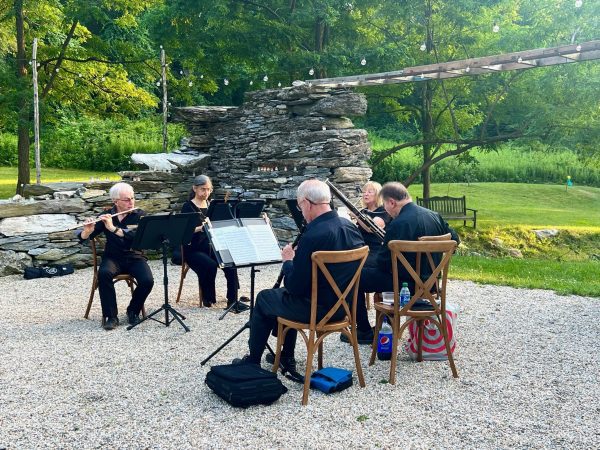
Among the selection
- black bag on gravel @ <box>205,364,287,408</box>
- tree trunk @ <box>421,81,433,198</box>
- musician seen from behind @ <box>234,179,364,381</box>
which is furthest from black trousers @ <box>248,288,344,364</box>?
tree trunk @ <box>421,81,433,198</box>

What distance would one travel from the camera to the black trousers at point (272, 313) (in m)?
4.70

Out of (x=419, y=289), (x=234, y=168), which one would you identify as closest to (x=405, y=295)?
(x=419, y=289)

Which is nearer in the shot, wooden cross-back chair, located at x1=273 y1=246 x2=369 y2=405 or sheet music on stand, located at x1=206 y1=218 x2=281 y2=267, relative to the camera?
wooden cross-back chair, located at x1=273 y1=246 x2=369 y2=405

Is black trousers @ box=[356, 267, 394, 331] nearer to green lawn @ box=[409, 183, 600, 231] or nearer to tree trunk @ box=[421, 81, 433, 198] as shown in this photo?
tree trunk @ box=[421, 81, 433, 198]

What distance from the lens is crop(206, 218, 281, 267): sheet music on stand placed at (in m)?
5.26

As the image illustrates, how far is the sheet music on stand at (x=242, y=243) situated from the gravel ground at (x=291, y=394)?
926mm

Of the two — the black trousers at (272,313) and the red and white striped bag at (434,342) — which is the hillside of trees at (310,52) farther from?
the black trousers at (272,313)

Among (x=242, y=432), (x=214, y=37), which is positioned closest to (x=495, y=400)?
(x=242, y=432)

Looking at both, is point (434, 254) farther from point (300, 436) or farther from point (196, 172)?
point (196, 172)

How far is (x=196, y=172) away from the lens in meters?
12.5

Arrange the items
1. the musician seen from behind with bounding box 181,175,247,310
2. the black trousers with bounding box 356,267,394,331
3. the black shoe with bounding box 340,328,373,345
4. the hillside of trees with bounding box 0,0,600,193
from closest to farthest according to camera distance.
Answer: the black trousers with bounding box 356,267,394,331 → the black shoe with bounding box 340,328,373,345 → the musician seen from behind with bounding box 181,175,247,310 → the hillside of trees with bounding box 0,0,600,193

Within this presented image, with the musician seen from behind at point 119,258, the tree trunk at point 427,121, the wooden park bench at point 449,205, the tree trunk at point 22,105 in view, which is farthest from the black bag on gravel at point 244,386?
the tree trunk at point 427,121

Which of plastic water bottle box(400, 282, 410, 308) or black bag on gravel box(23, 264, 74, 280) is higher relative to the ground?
plastic water bottle box(400, 282, 410, 308)

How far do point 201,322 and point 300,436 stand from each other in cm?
313
